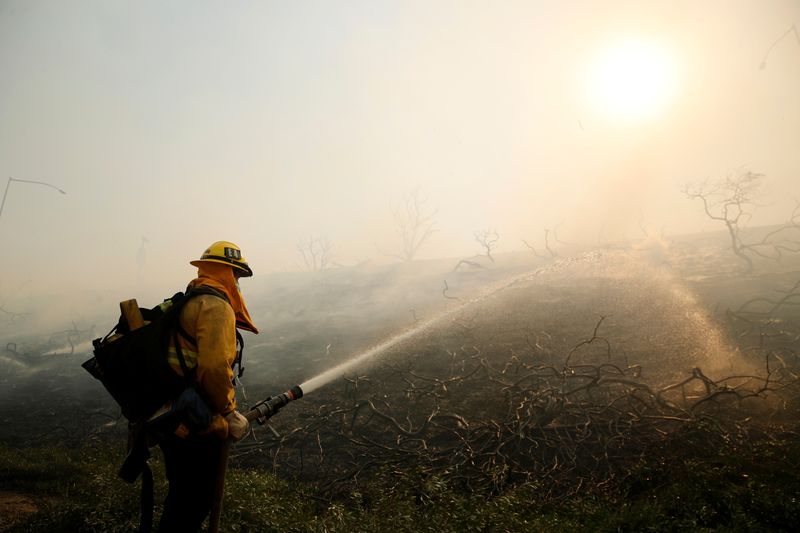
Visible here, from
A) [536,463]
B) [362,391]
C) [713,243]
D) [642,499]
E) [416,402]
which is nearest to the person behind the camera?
[642,499]

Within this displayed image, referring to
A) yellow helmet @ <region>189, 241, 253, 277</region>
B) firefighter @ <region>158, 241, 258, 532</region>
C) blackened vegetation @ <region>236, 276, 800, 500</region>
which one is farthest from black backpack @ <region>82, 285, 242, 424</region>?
blackened vegetation @ <region>236, 276, 800, 500</region>

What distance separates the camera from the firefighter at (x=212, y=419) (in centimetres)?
282

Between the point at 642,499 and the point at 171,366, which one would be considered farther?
the point at 642,499

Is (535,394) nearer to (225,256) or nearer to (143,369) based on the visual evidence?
(225,256)

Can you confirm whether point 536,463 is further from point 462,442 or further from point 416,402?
point 416,402

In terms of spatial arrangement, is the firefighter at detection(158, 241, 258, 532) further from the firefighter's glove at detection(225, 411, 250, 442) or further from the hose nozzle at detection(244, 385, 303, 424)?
the hose nozzle at detection(244, 385, 303, 424)

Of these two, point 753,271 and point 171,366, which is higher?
point 171,366

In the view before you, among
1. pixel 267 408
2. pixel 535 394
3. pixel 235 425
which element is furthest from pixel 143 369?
pixel 535 394

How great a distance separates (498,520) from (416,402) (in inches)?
180

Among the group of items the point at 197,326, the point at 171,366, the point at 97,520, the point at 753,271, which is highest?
the point at 197,326

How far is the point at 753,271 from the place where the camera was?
18.2 m

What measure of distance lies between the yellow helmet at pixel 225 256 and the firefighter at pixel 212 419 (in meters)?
0.46

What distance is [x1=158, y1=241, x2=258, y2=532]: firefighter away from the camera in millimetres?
2822

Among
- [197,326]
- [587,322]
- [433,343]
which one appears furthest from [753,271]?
[197,326]
